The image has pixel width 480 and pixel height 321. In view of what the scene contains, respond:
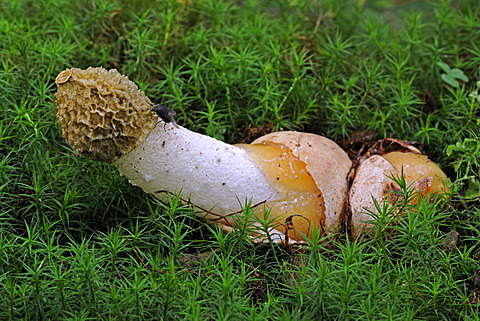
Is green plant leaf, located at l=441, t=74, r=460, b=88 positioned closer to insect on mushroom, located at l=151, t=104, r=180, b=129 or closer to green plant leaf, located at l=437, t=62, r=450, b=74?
green plant leaf, located at l=437, t=62, r=450, b=74

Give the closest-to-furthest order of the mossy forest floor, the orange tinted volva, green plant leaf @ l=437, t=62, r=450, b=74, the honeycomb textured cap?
the mossy forest floor → the honeycomb textured cap → the orange tinted volva → green plant leaf @ l=437, t=62, r=450, b=74

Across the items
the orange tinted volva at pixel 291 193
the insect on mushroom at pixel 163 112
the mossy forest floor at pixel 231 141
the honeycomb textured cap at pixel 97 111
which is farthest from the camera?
the orange tinted volva at pixel 291 193

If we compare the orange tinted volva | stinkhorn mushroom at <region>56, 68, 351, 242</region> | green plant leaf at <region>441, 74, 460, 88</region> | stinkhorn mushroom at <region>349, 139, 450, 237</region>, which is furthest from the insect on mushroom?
green plant leaf at <region>441, 74, 460, 88</region>

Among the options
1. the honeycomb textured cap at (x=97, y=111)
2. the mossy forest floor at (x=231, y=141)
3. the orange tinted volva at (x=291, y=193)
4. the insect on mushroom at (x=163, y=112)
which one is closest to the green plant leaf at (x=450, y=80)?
the mossy forest floor at (x=231, y=141)

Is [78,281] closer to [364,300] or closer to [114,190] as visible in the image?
[114,190]

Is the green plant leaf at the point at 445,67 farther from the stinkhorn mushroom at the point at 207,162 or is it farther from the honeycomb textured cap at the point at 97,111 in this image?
the honeycomb textured cap at the point at 97,111

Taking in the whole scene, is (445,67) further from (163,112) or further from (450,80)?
(163,112)

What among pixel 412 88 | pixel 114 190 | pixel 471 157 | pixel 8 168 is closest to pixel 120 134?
pixel 114 190
